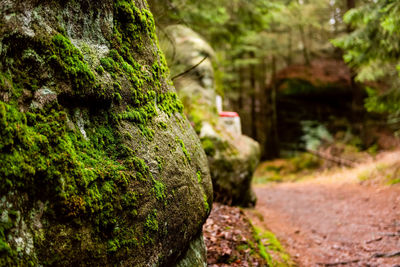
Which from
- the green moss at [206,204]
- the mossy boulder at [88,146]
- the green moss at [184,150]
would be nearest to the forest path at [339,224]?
the green moss at [206,204]

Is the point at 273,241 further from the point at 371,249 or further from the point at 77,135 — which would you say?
the point at 77,135

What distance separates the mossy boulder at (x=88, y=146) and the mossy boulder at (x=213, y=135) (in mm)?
3325

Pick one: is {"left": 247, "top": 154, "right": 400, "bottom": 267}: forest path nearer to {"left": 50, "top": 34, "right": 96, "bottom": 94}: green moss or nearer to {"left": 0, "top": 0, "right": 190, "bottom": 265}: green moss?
{"left": 0, "top": 0, "right": 190, "bottom": 265}: green moss

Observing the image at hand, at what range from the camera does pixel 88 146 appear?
2020 millimetres

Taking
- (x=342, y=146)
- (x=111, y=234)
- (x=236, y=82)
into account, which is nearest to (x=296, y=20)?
(x=236, y=82)

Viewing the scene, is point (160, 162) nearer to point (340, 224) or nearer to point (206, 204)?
point (206, 204)

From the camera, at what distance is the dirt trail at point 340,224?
5.02m

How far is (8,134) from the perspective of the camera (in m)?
1.51

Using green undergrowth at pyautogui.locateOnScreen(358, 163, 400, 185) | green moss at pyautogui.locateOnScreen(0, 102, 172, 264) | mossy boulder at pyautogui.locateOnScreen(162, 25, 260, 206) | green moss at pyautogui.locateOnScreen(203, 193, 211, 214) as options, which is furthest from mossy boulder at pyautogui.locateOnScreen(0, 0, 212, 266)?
green undergrowth at pyautogui.locateOnScreen(358, 163, 400, 185)

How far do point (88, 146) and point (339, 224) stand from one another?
6.84 metres

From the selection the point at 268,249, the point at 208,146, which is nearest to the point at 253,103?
the point at 208,146

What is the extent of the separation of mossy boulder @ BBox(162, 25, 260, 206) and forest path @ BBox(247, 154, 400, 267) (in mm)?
892

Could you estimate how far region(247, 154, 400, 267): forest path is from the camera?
16.5 ft

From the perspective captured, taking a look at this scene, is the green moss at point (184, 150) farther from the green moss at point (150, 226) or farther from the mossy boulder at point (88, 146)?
the green moss at point (150, 226)
